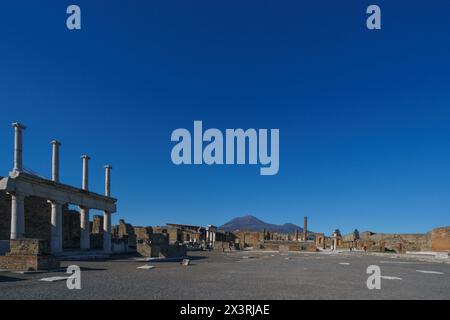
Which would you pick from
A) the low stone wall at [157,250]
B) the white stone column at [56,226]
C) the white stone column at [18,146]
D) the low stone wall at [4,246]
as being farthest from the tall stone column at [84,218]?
the low stone wall at [4,246]

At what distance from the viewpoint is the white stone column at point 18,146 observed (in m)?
23.7

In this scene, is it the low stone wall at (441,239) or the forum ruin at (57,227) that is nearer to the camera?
the forum ruin at (57,227)

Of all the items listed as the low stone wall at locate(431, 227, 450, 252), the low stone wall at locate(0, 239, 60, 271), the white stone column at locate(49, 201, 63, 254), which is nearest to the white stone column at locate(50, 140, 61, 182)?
the white stone column at locate(49, 201, 63, 254)

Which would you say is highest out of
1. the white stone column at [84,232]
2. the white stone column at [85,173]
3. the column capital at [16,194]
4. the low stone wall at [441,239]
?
the white stone column at [85,173]

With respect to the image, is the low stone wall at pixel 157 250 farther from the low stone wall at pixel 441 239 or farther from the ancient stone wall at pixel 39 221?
the low stone wall at pixel 441 239

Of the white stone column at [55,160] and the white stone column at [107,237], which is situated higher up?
the white stone column at [55,160]

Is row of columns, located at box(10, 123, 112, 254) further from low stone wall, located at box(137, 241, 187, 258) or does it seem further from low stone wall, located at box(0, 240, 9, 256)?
low stone wall, located at box(137, 241, 187, 258)

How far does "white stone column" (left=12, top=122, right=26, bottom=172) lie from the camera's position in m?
23.7

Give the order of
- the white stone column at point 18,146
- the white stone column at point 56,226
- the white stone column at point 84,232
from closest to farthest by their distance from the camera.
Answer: the white stone column at point 18,146, the white stone column at point 56,226, the white stone column at point 84,232

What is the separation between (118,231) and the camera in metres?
53.5

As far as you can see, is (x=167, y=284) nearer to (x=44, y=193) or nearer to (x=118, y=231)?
(x=44, y=193)
